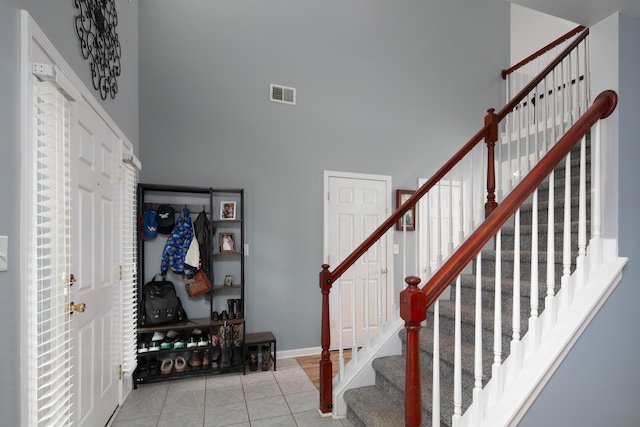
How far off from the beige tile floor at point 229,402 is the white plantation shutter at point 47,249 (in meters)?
0.95

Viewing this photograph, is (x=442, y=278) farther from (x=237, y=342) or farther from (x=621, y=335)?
(x=237, y=342)

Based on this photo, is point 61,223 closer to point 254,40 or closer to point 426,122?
point 254,40

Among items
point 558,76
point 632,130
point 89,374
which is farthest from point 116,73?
point 558,76

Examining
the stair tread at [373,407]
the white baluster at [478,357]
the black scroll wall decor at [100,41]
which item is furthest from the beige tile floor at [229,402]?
the black scroll wall decor at [100,41]


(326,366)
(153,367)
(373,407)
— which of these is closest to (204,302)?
(153,367)

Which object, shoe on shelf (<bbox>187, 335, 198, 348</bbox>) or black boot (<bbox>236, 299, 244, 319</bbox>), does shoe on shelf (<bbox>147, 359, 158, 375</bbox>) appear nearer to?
shoe on shelf (<bbox>187, 335, 198, 348</bbox>)

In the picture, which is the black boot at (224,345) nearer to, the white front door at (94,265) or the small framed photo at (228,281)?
the small framed photo at (228,281)

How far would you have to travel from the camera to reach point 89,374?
6.48 feet

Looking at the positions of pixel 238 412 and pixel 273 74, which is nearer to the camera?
pixel 238 412

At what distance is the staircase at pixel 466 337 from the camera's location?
5.81 feet

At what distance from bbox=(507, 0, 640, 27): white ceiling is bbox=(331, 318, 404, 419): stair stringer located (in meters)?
2.06

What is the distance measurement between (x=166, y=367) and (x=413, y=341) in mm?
2570

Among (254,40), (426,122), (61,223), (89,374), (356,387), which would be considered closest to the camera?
(61,223)

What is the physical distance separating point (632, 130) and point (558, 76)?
2624 millimetres
